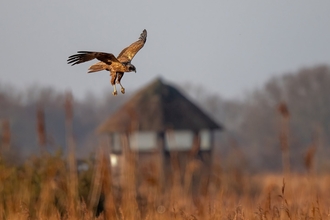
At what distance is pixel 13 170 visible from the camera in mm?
9062

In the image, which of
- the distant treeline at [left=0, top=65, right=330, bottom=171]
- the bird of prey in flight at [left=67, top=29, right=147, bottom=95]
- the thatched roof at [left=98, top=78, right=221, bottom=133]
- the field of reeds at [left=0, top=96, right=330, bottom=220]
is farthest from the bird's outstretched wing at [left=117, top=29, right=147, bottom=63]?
the distant treeline at [left=0, top=65, right=330, bottom=171]

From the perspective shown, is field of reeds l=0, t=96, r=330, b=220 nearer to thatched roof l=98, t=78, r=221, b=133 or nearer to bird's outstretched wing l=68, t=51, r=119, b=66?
bird's outstretched wing l=68, t=51, r=119, b=66

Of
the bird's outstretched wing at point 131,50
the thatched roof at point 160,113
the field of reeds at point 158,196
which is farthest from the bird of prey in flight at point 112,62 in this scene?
the thatched roof at point 160,113

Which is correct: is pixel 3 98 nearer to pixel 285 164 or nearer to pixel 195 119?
pixel 195 119

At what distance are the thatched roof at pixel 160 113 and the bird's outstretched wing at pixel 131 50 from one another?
95.1 feet

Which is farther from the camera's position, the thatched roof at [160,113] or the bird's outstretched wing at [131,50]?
the thatched roof at [160,113]

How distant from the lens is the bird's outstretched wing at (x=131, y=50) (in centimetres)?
331

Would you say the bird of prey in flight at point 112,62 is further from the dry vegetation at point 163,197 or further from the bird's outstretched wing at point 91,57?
the dry vegetation at point 163,197

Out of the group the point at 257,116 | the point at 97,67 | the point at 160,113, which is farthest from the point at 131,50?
the point at 257,116

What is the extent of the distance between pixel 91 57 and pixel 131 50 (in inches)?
7.7

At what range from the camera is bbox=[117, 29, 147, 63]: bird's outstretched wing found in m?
3.31

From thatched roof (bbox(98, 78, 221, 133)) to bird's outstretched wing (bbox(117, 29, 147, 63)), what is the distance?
29.0m

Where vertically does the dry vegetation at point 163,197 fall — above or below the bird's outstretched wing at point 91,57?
below

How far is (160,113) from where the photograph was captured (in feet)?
119
